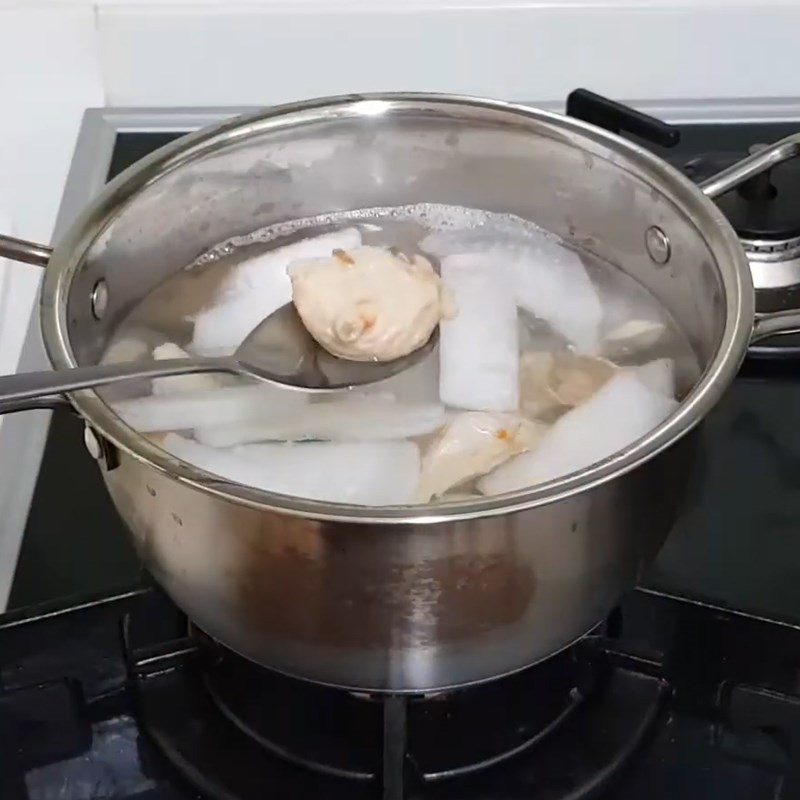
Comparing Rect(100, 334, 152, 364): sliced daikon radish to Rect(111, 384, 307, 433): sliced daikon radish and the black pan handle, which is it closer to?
Rect(111, 384, 307, 433): sliced daikon radish

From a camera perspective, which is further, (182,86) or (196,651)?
(182,86)

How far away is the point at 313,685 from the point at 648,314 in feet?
0.88

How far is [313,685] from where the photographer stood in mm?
566

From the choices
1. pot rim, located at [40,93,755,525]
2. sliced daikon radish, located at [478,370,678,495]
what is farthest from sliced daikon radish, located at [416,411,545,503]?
pot rim, located at [40,93,755,525]

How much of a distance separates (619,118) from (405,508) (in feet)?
1.36

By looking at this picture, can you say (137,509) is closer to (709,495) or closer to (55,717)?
(55,717)

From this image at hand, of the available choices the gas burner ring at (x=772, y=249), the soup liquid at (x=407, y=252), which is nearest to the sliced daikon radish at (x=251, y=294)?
the soup liquid at (x=407, y=252)

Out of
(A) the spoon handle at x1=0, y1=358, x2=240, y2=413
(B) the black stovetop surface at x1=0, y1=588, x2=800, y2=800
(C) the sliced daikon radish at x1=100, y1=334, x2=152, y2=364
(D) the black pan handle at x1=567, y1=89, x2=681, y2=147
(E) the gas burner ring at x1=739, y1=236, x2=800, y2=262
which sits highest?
(D) the black pan handle at x1=567, y1=89, x2=681, y2=147

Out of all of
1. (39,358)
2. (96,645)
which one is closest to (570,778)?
(96,645)

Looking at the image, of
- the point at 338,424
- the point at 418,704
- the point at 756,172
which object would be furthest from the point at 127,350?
the point at 756,172

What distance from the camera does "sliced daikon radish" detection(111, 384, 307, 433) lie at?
562mm

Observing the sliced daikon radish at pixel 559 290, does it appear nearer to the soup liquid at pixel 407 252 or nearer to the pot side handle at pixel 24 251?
the soup liquid at pixel 407 252

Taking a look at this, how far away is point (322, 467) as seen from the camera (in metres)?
0.52

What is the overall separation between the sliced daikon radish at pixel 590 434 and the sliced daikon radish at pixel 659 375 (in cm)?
1
